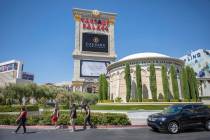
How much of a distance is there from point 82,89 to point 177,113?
8654 cm

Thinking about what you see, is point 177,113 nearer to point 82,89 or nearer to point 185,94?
point 185,94

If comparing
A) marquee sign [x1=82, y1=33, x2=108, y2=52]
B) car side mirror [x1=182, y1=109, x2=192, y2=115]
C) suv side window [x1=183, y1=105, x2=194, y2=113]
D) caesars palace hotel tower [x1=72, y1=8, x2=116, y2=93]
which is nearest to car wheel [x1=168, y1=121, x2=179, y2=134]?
car side mirror [x1=182, y1=109, x2=192, y2=115]

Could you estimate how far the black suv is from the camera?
13.2m

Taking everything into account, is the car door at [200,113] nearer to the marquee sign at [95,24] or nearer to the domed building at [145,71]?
the domed building at [145,71]

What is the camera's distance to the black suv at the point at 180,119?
13.2 metres

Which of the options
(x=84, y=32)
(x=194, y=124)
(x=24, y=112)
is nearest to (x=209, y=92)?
(x=84, y=32)

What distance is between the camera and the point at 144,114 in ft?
67.9

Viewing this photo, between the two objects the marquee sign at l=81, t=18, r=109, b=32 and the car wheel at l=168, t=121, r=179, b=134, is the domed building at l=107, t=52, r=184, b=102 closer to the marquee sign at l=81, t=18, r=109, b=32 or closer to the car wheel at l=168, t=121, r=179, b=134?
the car wheel at l=168, t=121, r=179, b=134

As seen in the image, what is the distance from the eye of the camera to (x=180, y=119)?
13.5 metres

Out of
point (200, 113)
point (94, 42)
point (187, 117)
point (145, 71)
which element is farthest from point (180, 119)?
point (94, 42)

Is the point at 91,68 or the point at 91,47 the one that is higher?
the point at 91,47

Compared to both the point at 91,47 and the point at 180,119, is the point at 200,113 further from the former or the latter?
the point at 91,47

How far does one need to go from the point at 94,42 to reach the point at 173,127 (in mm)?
95151

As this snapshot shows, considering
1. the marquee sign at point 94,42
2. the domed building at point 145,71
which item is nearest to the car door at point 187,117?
the domed building at point 145,71
